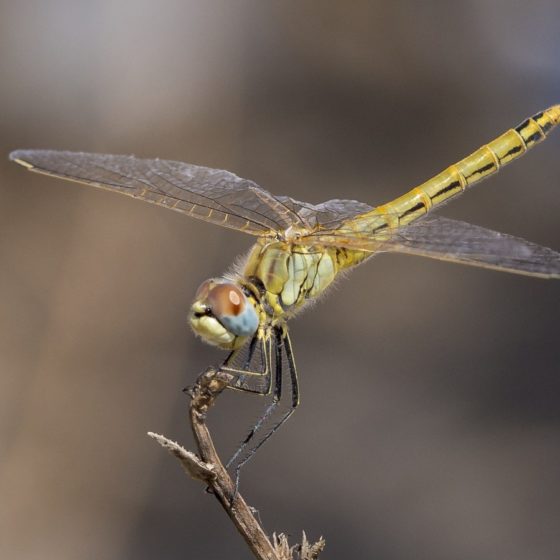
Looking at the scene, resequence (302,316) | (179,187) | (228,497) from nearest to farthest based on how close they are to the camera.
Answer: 1. (228,497)
2. (179,187)
3. (302,316)

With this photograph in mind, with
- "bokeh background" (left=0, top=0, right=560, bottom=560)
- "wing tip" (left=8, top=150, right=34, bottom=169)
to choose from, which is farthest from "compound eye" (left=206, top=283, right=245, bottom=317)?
"bokeh background" (left=0, top=0, right=560, bottom=560)

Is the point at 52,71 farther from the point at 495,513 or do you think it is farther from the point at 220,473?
the point at 220,473

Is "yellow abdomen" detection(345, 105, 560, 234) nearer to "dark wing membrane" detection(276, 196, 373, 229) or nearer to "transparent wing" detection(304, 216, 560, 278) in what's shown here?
"dark wing membrane" detection(276, 196, 373, 229)

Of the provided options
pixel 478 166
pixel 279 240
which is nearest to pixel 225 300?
pixel 279 240

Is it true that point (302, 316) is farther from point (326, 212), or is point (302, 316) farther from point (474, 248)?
point (474, 248)

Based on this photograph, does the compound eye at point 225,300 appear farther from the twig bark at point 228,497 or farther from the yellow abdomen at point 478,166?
the yellow abdomen at point 478,166

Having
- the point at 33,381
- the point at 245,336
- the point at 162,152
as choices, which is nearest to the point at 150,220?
the point at 162,152
